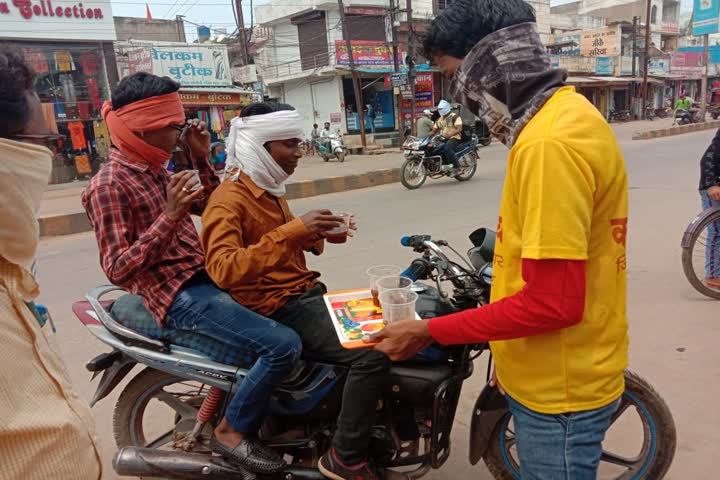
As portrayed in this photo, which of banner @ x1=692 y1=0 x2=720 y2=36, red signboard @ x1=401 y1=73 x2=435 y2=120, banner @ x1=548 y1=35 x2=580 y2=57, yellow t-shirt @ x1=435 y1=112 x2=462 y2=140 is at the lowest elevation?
yellow t-shirt @ x1=435 y1=112 x2=462 y2=140

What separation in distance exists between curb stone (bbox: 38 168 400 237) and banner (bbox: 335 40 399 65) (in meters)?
10.7

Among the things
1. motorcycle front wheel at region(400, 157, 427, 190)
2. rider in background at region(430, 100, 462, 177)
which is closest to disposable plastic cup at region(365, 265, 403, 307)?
motorcycle front wheel at region(400, 157, 427, 190)

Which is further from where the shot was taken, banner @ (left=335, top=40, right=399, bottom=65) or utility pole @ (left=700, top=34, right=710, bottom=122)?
utility pole @ (left=700, top=34, right=710, bottom=122)

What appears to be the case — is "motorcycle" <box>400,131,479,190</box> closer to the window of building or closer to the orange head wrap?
the orange head wrap

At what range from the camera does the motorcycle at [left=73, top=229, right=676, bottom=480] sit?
1.97 m

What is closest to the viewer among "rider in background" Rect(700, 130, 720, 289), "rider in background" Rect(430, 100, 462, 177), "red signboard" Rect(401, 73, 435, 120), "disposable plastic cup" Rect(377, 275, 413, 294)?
"disposable plastic cup" Rect(377, 275, 413, 294)

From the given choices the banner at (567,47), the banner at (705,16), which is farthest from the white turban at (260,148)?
the banner at (567,47)

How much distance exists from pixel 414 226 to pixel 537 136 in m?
5.63

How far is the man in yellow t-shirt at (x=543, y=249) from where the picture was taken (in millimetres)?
1089

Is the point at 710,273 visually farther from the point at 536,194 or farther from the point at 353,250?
the point at 536,194

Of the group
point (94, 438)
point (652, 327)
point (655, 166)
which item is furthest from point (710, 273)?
point (655, 166)

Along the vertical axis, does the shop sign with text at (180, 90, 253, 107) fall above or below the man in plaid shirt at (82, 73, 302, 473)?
above

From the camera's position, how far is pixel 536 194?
109cm

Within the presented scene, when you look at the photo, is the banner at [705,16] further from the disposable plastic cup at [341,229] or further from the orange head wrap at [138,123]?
the orange head wrap at [138,123]
